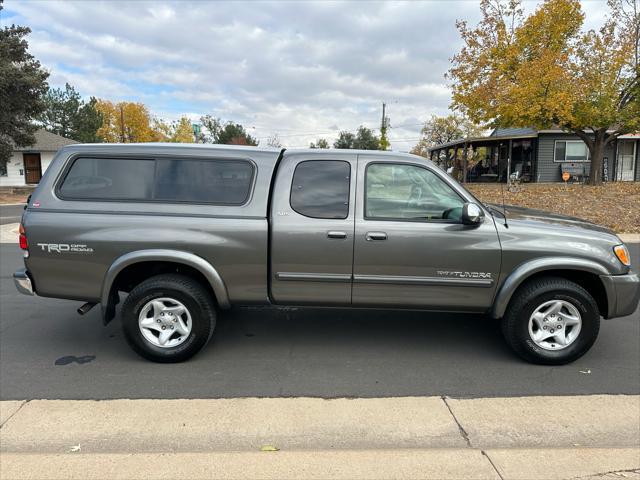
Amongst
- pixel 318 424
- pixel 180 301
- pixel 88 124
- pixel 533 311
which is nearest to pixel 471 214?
pixel 533 311

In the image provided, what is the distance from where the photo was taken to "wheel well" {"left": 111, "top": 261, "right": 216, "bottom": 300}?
420 centimetres

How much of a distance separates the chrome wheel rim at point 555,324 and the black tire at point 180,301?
9.46 ft

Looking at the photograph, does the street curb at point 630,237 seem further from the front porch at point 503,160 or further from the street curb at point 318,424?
the front porch at point 503,160

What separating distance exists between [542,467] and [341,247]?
7.02 feet

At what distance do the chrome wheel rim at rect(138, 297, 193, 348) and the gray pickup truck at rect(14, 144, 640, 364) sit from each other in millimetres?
11

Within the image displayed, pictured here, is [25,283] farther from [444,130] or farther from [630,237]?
[444,130]

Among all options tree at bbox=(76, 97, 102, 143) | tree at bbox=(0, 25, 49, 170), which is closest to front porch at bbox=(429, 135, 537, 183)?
tree at bbox=(0, 25, 49, 170)

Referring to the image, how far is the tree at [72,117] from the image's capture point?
→ 52.1 m

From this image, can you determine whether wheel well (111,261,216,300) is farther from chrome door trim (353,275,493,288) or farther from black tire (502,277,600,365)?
black tire (502,277,600,365)

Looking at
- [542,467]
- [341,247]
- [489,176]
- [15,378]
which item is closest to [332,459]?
[542,467]

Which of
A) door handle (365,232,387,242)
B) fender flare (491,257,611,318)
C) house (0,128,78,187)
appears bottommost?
fender flare (491,257,611,318)

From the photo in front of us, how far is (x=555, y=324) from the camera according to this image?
13.5 feet

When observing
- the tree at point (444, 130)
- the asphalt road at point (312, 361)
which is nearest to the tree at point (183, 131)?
the tree at point (444, 130)

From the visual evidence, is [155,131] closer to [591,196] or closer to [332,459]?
[591,196]
